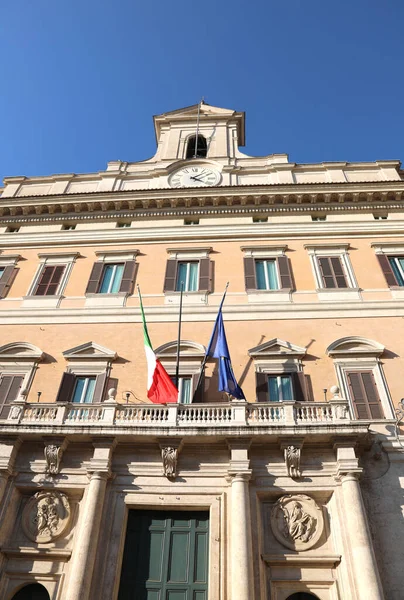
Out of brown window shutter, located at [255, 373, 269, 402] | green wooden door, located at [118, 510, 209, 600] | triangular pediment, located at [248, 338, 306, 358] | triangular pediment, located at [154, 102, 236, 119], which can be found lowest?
green wooden door, located at [118, 510, 209, 600]

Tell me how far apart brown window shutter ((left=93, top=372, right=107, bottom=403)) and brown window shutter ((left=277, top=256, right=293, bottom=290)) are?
5.98m

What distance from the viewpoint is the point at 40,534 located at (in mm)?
9945

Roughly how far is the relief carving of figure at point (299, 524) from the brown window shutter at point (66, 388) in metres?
5.97

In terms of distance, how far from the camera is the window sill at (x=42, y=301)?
1497 centimetres

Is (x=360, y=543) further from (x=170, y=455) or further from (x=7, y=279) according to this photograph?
(x=7, y=279)

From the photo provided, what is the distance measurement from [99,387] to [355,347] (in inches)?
269

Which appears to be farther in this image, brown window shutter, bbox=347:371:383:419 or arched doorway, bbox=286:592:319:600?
brown window shutter, bbox=347:371:383:419

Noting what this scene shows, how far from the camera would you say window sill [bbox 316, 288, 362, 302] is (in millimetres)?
14328

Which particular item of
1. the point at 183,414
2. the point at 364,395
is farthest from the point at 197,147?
the point at 183,414

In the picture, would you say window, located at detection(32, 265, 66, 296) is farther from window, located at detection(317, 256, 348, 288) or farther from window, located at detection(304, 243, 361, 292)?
window, located at detection(317, 256, 348, 288)

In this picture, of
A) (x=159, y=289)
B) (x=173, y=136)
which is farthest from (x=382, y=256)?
(x=173, y=136)

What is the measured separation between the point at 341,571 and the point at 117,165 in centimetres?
1679

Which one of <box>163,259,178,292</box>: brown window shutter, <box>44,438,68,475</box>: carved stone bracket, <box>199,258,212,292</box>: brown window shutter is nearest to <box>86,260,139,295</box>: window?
<box>163,259,178,292</box>: brown window shutter

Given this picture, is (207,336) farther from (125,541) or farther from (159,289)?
(125,541)
